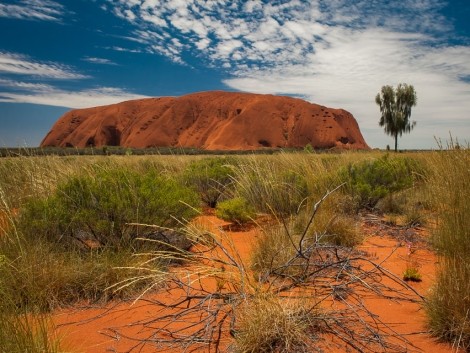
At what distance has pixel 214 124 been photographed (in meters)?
90.5

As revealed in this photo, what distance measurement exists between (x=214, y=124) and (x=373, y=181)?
84800mm

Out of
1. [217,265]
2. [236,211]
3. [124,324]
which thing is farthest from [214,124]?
[124,324]

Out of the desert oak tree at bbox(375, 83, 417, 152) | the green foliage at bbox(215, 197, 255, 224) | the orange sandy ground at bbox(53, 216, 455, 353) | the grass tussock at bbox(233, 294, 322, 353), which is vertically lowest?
the orange sandy ground at bbox(53, 216, 455, 353)

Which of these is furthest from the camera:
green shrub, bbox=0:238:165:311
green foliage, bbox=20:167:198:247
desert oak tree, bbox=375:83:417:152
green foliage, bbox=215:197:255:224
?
desert oak tree, bbox=375:83:417:152

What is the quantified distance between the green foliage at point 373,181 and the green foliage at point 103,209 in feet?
11.7

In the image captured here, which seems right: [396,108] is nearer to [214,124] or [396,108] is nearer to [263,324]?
[263,324]

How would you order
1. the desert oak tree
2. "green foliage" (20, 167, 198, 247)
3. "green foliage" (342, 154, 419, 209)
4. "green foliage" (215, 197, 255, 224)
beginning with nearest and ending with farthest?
"green foliage" (20, 167, 198, 247), "green foliage" (215, 197, 255, 224), "green foliage" (342, 154, 419, 209), the desert oak tree

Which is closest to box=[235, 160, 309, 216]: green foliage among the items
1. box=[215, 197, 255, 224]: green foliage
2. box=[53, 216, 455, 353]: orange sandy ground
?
box=[215, 197, 255, 224]: green foliage

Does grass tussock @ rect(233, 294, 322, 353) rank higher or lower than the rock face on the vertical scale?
lower

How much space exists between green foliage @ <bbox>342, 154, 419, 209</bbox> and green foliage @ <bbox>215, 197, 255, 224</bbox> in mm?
1958

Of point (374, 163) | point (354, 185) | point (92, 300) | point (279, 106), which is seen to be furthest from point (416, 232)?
point (279, 106)

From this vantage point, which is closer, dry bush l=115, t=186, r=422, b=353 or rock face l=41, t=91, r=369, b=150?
dry bush l=115, t=186, r=422, b=353

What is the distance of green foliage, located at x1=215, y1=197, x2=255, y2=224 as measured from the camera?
5918 mm

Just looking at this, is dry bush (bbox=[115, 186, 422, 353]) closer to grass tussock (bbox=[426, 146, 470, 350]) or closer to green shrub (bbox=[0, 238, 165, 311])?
grass tussock (bbox=[426, 146, 470, 350])
